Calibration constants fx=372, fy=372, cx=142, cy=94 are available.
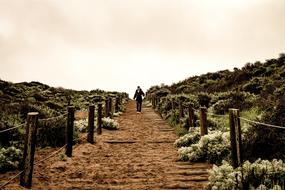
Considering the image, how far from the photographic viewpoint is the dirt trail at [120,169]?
24.0 feet

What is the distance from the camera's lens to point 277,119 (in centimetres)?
900

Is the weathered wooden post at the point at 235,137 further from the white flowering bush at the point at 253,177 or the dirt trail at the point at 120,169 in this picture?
the dirt trail at the point at 120,169

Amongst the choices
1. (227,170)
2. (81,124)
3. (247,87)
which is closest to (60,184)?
(227,170)

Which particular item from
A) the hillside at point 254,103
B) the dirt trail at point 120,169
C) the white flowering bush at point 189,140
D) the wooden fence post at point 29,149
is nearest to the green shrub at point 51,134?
the dirt trail at point 120,169

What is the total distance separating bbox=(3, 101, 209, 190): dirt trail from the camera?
733cm

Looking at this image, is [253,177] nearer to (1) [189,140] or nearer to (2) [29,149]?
(2) [29,149]

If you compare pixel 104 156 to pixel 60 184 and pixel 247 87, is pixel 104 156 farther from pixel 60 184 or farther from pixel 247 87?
pixel 247 87

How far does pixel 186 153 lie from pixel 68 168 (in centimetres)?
317

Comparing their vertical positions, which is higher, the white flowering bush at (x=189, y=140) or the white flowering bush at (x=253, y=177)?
the white flowering bush at (x=189, y=140)

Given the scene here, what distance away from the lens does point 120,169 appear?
8.87 meters

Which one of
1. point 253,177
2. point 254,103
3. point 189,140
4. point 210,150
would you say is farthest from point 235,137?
point 254,103

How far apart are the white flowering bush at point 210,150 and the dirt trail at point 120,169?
0.31 meters

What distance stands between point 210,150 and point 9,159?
15.7 ft

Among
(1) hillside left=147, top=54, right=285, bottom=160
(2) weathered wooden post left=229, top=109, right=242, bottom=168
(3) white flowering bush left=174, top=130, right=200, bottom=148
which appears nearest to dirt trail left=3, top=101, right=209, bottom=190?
(3) white flowering bush left=174, top=130, right=200, bottom=148
